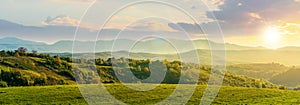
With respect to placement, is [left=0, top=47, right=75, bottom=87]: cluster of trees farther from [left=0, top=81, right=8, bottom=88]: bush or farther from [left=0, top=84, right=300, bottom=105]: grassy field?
[left=0, top=84, right=300, bottom=105]: grassy field

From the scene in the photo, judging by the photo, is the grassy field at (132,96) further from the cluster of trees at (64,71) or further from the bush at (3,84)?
the cluster of trees at (64,71)

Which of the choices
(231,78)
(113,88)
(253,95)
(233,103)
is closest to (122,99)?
(113,88)

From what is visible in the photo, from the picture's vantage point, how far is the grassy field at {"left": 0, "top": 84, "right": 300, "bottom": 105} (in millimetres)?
39688

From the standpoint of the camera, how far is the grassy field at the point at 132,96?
39.7m

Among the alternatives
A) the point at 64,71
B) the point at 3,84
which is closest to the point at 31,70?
the point at 64,71

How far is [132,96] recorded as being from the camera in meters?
43.2

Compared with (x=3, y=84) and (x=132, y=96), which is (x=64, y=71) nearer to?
(x=3, y=84)

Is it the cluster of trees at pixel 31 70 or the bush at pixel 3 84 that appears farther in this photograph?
the cluster of trees at pixel 31 70

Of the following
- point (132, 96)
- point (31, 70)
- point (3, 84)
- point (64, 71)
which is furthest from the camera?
point (64, 71)

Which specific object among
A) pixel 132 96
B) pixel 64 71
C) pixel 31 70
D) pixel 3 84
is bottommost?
pixel 132 96

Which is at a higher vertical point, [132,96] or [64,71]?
[64,71]

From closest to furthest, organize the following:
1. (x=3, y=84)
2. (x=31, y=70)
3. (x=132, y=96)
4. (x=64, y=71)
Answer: (x=132, y=96) → (x=3, y=84) → (x=31, y=70) → (x=64, y=71)

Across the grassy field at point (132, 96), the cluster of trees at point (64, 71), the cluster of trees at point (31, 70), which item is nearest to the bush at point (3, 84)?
the cluster of trees at point (31, 70)

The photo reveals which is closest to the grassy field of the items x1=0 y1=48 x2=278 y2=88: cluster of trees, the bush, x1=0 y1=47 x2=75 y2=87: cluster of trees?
the bush
